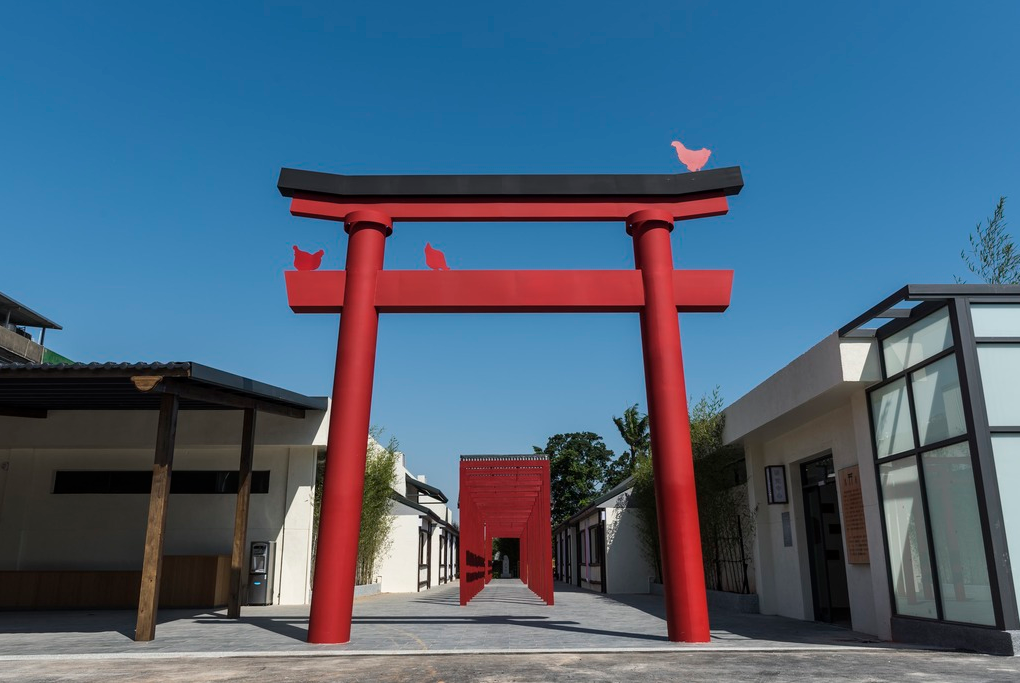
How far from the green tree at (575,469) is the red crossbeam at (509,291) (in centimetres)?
3878

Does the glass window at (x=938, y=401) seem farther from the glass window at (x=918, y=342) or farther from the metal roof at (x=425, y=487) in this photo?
the metal roof at (x=425, y=487)

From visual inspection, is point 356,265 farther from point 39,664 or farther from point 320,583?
point 39,664

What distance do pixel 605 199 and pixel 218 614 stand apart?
10.1 m

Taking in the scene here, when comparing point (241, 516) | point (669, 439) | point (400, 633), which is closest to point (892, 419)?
point (669, 439)

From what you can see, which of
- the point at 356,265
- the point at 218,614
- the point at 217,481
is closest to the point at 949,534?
the point at 356,265

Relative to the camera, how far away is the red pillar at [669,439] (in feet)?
28.8

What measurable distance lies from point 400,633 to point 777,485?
297 inches

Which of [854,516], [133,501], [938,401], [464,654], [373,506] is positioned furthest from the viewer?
[373,506]

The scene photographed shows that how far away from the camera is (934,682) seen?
5.80 m

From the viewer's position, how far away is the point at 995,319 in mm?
8203

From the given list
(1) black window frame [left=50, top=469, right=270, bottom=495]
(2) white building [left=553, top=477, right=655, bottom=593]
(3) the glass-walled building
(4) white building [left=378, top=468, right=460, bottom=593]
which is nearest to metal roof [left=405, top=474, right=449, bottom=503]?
(4) white building [left=378, top=468, right=460, bottom=593]

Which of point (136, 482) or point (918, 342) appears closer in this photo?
point (918, 342)

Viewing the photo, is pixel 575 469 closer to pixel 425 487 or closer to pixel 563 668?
pixel 425 487

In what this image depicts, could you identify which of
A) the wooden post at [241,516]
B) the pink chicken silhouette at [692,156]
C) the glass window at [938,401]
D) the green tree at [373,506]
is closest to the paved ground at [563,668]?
the glass window at [938,401]
